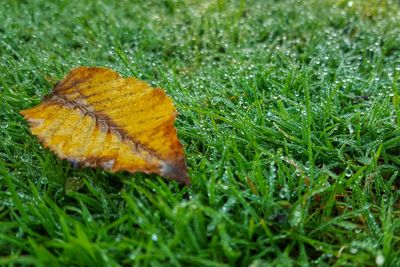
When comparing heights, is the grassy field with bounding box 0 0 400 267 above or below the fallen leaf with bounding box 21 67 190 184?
below

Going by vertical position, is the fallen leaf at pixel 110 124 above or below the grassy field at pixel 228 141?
above

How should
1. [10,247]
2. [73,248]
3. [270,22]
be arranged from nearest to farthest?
[73,248]
[10,247]
[270,22]

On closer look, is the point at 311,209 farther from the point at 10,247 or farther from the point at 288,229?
the point at 10,247

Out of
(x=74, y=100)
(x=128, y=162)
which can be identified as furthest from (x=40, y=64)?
(x=128, y=162)
